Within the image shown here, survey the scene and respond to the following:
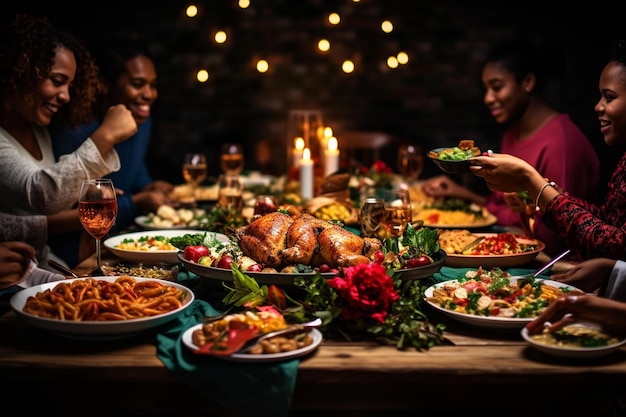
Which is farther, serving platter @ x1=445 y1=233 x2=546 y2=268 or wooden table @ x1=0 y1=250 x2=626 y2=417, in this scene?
serving platter @ x1=445 y1=233 x2=546 y2=268

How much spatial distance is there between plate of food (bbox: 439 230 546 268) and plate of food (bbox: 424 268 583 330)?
315 mm

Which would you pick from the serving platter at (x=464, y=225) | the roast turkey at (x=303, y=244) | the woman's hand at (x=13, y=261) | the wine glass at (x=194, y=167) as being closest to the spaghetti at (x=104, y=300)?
the roast turkey at (x=303, y=244)

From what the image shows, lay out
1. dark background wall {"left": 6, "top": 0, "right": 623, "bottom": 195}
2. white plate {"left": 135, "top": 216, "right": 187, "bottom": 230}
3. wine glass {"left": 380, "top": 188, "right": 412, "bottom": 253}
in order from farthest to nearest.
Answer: dark background wall {"left": 6, "top": 0, "right": 623, "bottom": 195}, white plate {"left": 135, "top": 216, "right": 187, "bottom": 230}, wine glass {"left": 380, "top": 188, "right": 412, "bottom": 253}

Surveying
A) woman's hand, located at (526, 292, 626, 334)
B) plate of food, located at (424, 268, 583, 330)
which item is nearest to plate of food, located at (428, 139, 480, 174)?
plate of food, located at (424, 268, 583, 330)

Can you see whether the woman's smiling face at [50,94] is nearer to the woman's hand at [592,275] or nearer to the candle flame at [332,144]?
the candle flame at [332,144]

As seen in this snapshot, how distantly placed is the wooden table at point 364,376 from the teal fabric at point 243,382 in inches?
1.8

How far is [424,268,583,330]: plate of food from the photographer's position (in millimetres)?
1612

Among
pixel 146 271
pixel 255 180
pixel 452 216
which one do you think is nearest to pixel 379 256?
pixel 146 271

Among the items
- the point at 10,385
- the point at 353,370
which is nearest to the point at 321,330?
the point at 353,370

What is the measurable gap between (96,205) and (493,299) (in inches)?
46.9

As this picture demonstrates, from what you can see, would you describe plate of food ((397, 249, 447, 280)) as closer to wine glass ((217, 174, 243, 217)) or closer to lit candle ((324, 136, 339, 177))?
wine glass ((217, 174, 243, 217))

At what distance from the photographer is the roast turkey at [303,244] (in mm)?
1812

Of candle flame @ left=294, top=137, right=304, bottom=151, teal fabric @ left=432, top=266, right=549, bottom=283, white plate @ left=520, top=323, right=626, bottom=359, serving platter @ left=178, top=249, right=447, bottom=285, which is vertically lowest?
white plate @ left=520, top=323, right=626, bottom=359

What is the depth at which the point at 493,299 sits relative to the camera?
1.73m
